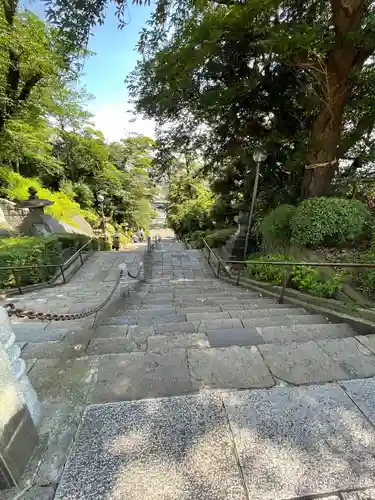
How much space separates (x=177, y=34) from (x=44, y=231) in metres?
8.31

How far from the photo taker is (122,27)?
328cm

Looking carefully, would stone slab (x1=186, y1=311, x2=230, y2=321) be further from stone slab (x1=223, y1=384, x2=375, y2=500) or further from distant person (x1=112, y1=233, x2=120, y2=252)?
distant person (x1=112, y1=233, x2=120, y2=252)

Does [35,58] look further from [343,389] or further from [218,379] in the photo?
[343,389]

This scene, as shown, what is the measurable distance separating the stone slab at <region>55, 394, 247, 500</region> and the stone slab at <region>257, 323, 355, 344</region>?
113cm

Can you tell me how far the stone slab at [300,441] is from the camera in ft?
3.11

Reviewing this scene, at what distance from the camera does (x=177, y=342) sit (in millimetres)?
2051

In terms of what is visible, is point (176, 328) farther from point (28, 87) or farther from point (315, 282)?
point (28, 87)

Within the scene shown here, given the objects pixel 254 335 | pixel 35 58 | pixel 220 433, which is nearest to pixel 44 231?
pixel 35 58

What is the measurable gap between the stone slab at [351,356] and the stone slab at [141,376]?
110 centimetres

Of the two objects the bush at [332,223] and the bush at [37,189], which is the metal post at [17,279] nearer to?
the bush at [37,189]

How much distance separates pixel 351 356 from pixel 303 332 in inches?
23.6

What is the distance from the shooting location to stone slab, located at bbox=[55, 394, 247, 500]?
3.01 feet

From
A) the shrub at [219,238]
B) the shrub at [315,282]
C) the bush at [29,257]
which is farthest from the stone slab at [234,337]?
the shrub at [219,238]

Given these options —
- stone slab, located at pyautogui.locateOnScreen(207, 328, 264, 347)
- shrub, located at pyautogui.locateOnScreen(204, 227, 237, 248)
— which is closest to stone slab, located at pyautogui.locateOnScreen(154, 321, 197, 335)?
stone slab, located at pyautogui.locateOnScreen(207, 328, 264, 347)
